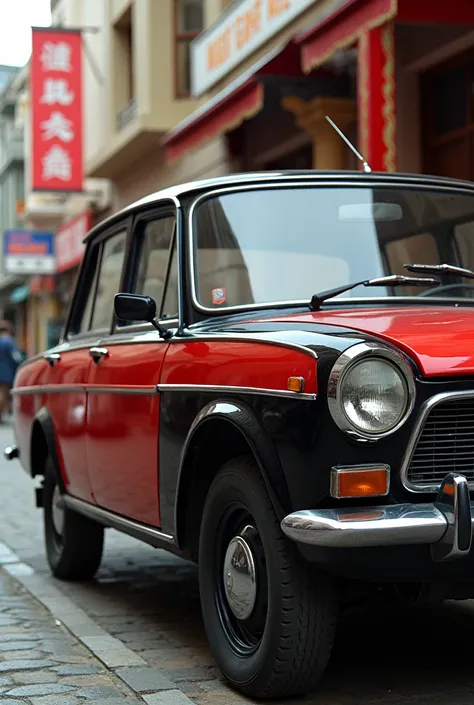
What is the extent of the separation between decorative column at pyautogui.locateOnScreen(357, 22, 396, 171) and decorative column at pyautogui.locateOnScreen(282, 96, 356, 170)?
341cm

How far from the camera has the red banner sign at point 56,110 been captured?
22.8 metres

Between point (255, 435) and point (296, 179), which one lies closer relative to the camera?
point (255, 435)

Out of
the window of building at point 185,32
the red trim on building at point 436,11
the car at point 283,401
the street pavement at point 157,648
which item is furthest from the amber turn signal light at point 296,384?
the window of building at point 185,32

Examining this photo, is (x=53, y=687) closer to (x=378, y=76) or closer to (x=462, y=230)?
(x=462, y=230)

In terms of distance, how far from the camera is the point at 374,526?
3420 millimetres

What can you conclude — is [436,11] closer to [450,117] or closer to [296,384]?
[450,117]

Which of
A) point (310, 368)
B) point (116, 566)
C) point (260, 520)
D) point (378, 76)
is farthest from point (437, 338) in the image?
point (378, 76)

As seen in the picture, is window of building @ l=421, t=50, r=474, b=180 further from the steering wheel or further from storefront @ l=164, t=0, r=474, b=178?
the steering wheel

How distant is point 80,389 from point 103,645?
1.45m

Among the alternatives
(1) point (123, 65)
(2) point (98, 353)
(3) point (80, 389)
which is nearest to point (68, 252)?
(1) point (123, 65)

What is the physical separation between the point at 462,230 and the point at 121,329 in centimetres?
165

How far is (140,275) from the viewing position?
557 cm

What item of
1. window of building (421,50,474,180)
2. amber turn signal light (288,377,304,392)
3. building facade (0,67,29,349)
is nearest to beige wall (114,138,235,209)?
window of building (421,50,474,180)

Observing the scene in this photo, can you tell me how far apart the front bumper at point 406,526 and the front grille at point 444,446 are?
0.41ft
